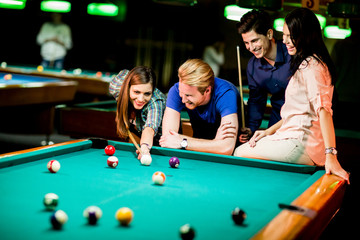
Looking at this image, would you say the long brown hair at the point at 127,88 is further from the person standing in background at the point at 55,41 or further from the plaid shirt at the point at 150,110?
the person standing in background at the point at 55,41

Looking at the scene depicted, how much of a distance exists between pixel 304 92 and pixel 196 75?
68 centimetres

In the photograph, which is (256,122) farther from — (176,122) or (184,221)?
(184,221)

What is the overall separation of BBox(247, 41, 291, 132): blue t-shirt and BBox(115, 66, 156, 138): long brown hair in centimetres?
81

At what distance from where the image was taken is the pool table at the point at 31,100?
5.29m

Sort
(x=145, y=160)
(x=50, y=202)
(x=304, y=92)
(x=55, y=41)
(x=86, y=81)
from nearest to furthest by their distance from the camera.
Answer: (x=50, y=202) → (x=145, y=160) → (x=304, y=92) → (x=86, y=81) → (x=55, y=41)

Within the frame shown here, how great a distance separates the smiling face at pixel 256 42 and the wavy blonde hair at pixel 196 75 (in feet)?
1.45

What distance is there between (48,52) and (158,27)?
2778 millimetres

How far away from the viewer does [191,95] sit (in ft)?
9.85

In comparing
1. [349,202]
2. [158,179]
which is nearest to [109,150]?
[158,179]

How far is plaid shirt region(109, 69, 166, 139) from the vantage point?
3.22m

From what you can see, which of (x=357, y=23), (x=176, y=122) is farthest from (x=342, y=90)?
(x=176, y=122)

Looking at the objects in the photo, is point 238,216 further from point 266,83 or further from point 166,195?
point 266,83

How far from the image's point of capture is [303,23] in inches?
105

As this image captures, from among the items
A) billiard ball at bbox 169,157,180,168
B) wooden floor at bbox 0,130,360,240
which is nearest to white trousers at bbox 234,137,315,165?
billiard ball at bbox 169,157,180,168
